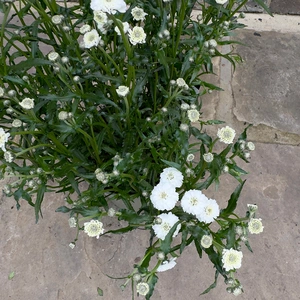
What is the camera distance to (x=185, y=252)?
4.30 feet

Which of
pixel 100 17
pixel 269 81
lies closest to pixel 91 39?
pixel 100 17

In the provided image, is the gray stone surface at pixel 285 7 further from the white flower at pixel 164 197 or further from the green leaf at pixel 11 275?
the green leaf at pixel 11 275

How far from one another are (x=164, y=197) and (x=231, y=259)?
192mm

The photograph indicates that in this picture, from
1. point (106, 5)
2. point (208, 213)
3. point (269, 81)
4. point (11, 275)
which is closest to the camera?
point (106, 5)

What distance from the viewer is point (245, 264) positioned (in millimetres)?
1282

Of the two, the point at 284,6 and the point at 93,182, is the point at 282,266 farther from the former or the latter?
the point at 284,6

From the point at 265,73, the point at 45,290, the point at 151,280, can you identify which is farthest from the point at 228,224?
the point at 265,73

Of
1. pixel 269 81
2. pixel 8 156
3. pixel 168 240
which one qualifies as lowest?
pixel 269 81

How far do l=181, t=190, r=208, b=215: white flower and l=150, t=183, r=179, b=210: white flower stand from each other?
0.02 m

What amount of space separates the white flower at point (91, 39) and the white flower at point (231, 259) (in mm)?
514

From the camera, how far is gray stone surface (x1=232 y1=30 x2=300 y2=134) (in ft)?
5.20

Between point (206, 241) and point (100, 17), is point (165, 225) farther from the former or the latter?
point (100, 17)

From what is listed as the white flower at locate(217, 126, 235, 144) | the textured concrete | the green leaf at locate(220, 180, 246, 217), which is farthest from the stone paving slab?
the white flower at locate(217, 126, 235, 144)

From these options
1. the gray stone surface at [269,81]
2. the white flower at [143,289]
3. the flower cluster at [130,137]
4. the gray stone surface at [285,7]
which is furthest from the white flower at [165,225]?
the gray stone surface at [285,7]
